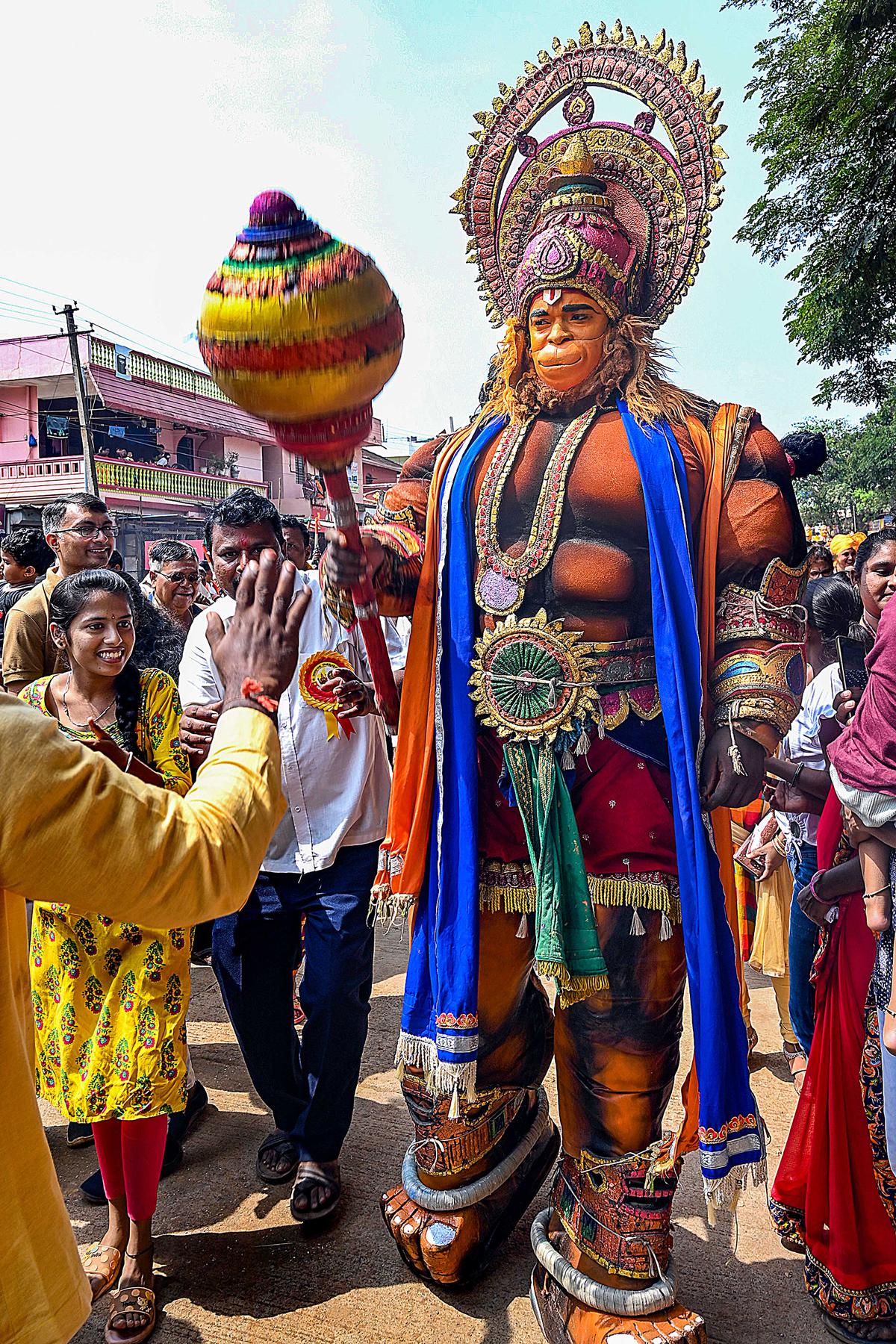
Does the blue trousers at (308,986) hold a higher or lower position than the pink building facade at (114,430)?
lower

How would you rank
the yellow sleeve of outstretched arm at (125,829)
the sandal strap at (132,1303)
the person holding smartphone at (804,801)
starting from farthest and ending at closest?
1. the person holding smartphone at (804,801)
2. the sandal strap at (132,1303)
3. the yellow sleeve of outstretched arm at (125,829)

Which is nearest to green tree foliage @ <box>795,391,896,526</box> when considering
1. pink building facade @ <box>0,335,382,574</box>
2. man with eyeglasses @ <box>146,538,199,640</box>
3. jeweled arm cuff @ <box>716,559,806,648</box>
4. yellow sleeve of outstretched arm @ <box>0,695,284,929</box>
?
pink building facade @ <box>0,335,382,574</box>

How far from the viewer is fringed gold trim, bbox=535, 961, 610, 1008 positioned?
87.1 inches

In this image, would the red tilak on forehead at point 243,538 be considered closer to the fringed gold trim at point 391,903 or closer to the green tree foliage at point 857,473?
the fringed gold trim at point 391,903

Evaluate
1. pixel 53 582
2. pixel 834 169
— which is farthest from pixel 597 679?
pixel 834 169

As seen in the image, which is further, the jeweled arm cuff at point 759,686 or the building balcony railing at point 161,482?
the building balcony railing at point 161,482

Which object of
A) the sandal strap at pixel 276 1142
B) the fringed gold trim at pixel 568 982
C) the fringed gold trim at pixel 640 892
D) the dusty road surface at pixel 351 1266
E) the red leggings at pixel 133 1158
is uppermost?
the fringed gold trim at pixel 640 892

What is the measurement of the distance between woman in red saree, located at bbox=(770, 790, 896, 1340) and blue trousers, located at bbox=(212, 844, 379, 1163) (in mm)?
1254

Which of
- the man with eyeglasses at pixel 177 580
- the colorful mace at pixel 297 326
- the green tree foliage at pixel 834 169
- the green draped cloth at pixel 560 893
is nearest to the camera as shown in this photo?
the colorful mace at pixel 297 326

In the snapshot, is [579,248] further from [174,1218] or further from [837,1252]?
[174,1218]

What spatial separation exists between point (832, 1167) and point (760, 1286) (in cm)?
44

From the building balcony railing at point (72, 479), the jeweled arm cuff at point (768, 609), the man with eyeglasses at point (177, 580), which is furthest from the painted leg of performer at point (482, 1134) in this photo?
the building balcony railing at point (72, 479)

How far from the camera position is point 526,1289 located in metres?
2.57

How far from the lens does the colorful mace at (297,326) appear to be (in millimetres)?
1666
